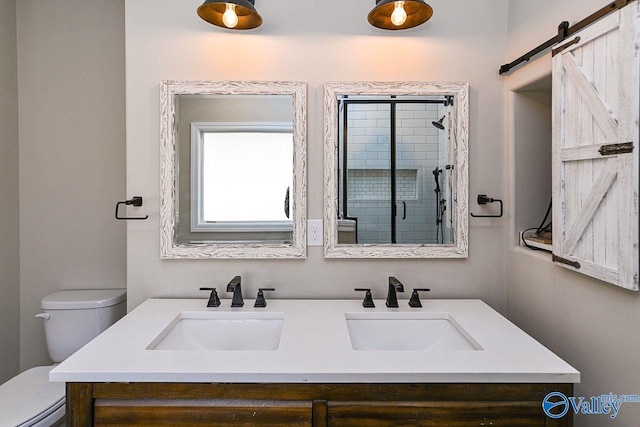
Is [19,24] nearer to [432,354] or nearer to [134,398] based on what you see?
[134,398]

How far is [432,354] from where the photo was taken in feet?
3.97

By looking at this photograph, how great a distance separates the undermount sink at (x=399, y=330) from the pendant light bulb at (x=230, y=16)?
4.11ft

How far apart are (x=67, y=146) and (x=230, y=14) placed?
1.21m

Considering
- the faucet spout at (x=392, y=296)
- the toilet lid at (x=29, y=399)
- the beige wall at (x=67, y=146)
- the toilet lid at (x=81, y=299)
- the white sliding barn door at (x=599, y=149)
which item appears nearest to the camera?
the white sliding barn door at (x=599, y=149)

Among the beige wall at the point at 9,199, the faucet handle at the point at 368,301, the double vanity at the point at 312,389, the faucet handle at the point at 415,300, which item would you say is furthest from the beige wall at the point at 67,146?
the faucet handle at the point at 415,300

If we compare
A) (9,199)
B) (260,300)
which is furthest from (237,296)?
(9,199)

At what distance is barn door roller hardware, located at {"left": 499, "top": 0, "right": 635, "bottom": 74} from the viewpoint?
114 cm

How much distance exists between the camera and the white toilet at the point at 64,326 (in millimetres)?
1686

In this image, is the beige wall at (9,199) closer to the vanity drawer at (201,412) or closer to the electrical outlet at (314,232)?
the vanity drawer at (201,412)

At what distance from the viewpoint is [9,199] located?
2.05 meters

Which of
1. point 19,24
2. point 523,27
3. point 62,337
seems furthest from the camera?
point 19,24

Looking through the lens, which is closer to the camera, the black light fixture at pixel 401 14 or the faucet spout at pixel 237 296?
the black light fixture at pixel 401 14

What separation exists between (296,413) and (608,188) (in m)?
1.09

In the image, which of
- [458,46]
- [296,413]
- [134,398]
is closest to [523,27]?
[458,46]
